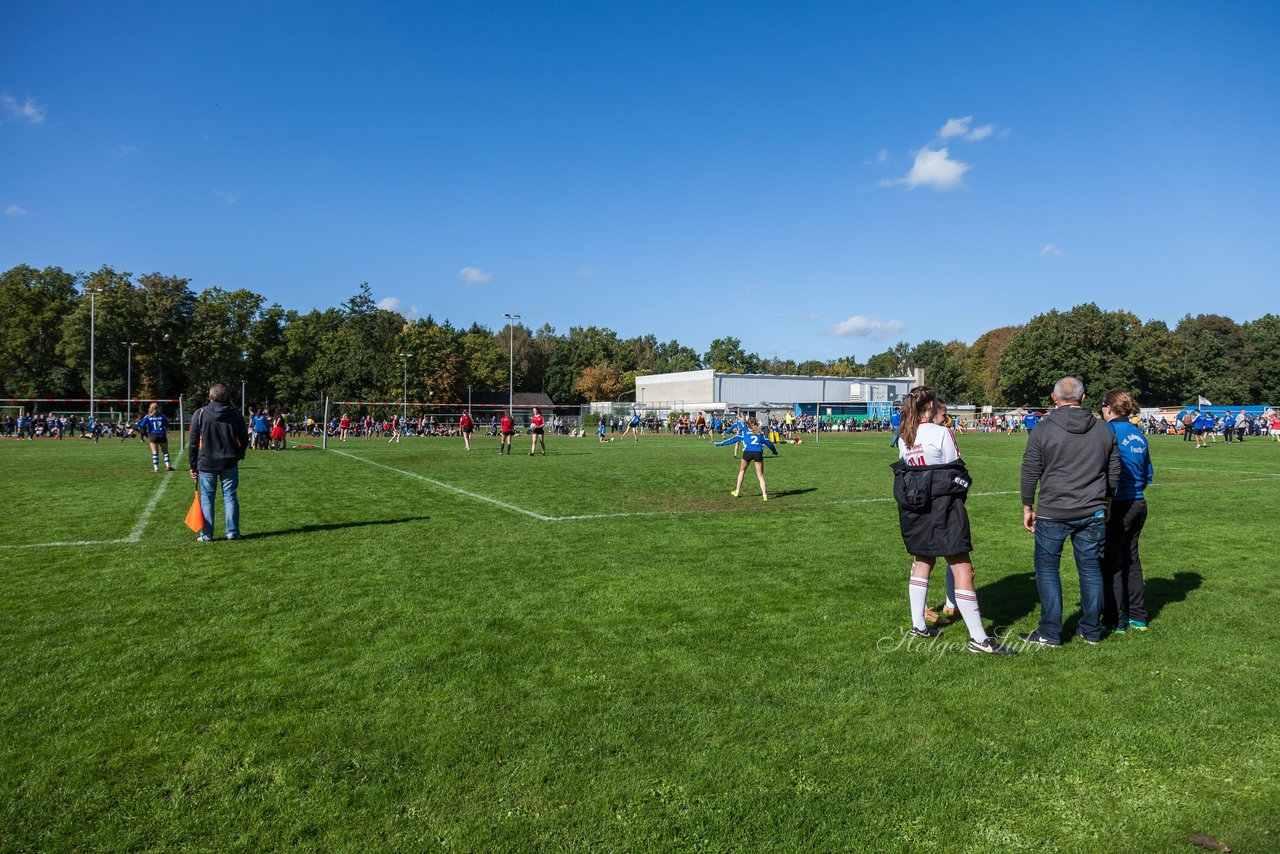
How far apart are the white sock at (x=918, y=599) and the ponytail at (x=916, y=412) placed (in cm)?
108

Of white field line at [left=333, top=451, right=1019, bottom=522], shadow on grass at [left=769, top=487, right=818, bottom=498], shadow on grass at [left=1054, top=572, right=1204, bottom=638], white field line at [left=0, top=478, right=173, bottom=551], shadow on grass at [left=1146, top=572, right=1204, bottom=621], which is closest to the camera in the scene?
shadow on grass at [left=1054, top=572, right=1204, bottom=638]

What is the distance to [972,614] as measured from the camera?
5445mm

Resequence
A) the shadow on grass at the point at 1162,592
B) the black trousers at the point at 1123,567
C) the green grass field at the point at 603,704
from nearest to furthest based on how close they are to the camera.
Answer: the green grass field at the point at 603,704 < the black trousers at the point at 1123,567 < the shadow on grass at the point at 1162,592

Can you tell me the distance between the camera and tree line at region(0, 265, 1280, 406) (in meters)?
67.1

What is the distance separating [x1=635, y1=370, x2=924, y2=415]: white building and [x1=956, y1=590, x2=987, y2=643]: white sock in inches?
2594

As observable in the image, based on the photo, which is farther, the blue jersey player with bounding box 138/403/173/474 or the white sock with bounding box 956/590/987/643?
the blue jersey player with bounding box 138/403/173/474

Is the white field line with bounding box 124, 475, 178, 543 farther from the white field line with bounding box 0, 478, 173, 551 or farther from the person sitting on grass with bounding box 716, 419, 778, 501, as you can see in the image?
the person sitting on grass with bounding box 716, 419, 778, 501

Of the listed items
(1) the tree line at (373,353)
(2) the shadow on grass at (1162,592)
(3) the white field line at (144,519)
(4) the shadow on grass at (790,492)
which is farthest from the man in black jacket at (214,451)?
(1) the tree line at (373,353)

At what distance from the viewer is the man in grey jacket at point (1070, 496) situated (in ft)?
17.8

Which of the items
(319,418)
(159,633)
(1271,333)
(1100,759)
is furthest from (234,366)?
(1271,333)

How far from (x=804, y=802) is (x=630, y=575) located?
4.50m

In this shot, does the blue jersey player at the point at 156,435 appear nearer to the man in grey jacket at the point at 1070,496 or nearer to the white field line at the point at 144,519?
the white field line at the point at 144,519

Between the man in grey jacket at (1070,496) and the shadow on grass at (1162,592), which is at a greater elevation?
the man in grey jacket at (1070,496)

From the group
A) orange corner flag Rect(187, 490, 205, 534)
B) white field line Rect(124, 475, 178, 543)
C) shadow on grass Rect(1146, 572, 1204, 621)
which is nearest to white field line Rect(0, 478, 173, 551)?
white field line Rect(124, 475, 178, 543)
